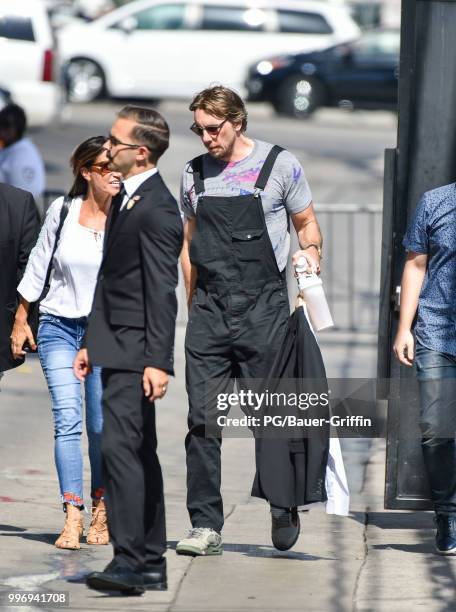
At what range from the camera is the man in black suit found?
5.16 metres

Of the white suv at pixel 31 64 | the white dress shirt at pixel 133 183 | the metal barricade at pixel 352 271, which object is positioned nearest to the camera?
the white dress shirt at pixel 133 183

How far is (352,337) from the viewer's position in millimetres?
12250

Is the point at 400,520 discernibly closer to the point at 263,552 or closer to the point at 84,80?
the point at 263,552

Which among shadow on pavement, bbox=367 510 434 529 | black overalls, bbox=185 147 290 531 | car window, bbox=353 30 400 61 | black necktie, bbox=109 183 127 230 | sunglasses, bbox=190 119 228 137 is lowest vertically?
shadow on pavement, bbox=367 510 434 529

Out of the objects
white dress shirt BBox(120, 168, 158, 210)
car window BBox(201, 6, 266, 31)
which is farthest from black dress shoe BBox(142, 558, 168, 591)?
car window BBox(201, 6, 266, 31)

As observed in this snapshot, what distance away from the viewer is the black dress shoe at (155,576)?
17.5 ft

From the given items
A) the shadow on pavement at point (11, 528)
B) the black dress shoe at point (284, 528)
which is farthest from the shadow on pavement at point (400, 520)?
the shadow on pavement at point (11, 528)

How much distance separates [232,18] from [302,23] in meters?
1.39

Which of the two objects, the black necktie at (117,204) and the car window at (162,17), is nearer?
the black necktie at (117,204)

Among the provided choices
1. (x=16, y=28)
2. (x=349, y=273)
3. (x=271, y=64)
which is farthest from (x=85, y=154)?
(x=271, y=64)

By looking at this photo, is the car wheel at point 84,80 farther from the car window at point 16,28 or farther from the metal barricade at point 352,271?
the metal barricade at point 352,271

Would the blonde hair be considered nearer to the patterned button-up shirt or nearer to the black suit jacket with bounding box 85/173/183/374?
the black suit jacket with bounding box 85/173/183/374

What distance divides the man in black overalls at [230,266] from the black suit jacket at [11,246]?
76 centimetres

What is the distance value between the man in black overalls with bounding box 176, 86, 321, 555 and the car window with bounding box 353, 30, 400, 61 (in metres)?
20.0
